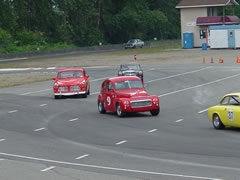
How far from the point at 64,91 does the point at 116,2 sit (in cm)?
9272

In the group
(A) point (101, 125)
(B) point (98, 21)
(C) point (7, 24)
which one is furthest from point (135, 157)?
(B) point (98, 21)

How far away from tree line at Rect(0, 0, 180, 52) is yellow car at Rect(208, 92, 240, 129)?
242ft

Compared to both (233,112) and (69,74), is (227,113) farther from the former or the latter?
(69,74)

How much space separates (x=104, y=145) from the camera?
1828cm

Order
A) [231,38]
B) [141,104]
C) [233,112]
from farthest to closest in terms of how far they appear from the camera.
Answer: [231,38]
[141,104]
[233,112]

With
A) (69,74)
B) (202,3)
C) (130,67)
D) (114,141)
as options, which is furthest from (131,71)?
(202,3)

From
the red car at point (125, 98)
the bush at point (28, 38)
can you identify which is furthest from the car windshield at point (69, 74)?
the bush at point (28, 38)

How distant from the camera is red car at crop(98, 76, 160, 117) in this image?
2483 cm

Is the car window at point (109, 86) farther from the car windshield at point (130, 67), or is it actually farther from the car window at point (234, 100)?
the car windshield at point (130, 67)

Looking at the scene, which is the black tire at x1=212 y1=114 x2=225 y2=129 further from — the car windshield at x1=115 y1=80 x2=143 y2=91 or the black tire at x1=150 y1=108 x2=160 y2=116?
the car windshield at x1=115 y1=80 x2=143 y2=91

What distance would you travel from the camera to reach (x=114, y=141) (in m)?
19.0

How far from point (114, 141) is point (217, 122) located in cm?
387

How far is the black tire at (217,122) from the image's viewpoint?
814 inches

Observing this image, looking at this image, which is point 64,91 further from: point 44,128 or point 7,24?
point 7,24
